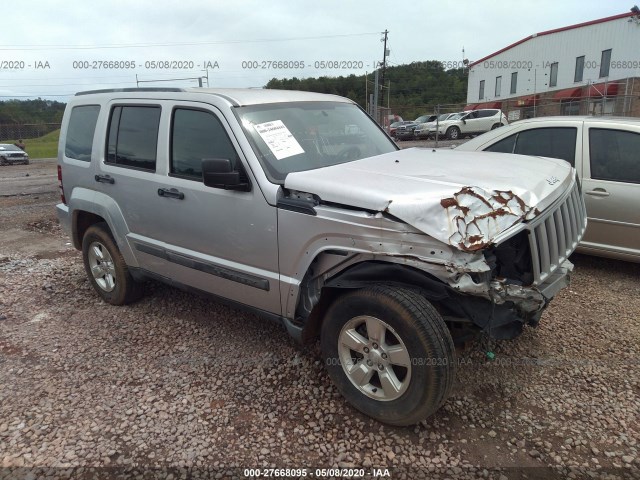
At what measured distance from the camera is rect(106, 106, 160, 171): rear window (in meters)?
3.71

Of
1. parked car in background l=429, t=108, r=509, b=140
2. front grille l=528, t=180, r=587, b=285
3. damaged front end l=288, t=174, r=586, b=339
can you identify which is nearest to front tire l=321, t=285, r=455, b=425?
damaged front end l=288, t=174, r=586, b=339

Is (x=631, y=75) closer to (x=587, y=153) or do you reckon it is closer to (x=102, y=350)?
(x=587, y=153)

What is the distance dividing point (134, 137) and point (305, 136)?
1.55 metres

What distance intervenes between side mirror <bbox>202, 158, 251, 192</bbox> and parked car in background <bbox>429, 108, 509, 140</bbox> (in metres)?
22.7

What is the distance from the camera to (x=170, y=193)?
3.48 m

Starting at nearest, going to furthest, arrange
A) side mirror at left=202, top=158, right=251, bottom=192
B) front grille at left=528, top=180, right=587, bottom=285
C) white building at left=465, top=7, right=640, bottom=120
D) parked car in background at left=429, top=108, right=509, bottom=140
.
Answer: front grille at left=528, top=180, right=587, bottom=285 < side mirror at left=202, top=158, right=251, bottom=192 < parked car in background at left=429, top=108, right=509, bottom=140 < white building at left=465, top=7, right=640, bottom=120

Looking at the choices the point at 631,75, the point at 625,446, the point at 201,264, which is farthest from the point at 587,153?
the point at 631,75

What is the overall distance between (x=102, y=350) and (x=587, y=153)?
16.3 feet

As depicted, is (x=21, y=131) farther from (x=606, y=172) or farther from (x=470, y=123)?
(x=606, y=172)

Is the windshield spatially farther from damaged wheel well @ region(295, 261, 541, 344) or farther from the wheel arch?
the wheel arch

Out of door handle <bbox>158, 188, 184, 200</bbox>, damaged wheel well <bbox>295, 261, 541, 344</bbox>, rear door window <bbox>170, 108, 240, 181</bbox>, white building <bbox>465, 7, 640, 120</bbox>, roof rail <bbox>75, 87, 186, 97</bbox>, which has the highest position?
white building <bbox>465, 7, 640, 120</bbox>

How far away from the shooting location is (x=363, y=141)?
384 centimetres

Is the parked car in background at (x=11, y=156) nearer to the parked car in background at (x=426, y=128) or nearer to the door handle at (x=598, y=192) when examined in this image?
the parked car in background at (x=426, y=128)

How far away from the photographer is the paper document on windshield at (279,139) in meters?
3.13
